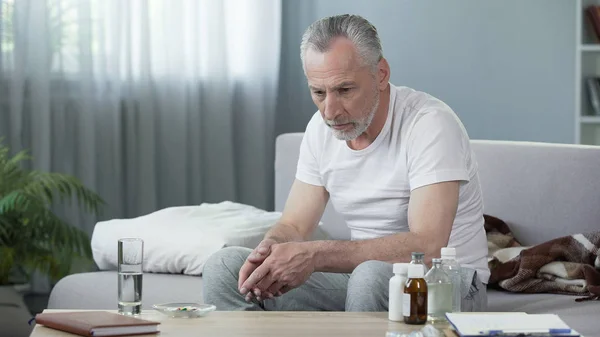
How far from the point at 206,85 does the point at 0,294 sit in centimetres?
131

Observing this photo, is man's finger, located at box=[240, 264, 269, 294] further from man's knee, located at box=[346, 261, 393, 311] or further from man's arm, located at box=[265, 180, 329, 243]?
man's arm, located at box=[265, 180, 329, 243]

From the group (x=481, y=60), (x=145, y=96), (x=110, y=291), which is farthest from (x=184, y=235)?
(x=481, y=60)

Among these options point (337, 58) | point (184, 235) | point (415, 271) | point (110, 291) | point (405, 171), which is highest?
point (337, 58)

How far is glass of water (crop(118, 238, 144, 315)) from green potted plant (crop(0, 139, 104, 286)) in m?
1.57

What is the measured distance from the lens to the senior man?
1993mm

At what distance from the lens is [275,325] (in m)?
1.69

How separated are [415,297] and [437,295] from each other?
0.07 metres

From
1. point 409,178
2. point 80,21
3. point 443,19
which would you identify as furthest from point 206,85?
point 409,178

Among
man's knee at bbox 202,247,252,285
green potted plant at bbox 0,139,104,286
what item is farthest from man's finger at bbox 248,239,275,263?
green potted plant at bbox 0,139,104,286

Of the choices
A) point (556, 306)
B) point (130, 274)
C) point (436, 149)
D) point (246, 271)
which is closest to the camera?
point (130, 274)

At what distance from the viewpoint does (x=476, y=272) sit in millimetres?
2131

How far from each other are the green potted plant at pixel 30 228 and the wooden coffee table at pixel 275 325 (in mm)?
1594

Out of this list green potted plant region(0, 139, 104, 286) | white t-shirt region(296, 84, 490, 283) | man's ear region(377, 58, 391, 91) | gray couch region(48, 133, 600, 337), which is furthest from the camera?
green potted plant region(0, 139, 104, 286)

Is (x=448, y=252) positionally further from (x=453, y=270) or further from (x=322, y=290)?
(x=322, y=290)
